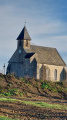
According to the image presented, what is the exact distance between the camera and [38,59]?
69250 millimetres

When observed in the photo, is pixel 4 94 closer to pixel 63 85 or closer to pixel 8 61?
pixel 63 85

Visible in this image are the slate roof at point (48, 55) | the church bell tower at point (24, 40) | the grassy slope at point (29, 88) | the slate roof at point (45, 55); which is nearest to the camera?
the grassy slope at point (29, 88)

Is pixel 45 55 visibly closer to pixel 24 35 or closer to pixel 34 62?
pixel 34 62

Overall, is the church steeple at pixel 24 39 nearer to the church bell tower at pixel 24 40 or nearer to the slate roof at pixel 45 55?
the church bell tower at pixel 24 40

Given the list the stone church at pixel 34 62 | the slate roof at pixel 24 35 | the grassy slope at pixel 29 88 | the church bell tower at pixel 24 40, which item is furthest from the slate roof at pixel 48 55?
the grassy slope at pixel 29 88

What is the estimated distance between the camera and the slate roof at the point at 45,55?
70556 mm

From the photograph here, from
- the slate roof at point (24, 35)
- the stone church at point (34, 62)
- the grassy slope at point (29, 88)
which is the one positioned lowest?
the stone church at point (34, 62)

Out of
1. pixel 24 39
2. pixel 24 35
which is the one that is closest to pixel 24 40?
pixel 24 39

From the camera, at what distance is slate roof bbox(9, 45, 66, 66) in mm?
70556

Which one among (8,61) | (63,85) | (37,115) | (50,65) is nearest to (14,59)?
(8,61)

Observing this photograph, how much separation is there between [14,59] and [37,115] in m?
57.0

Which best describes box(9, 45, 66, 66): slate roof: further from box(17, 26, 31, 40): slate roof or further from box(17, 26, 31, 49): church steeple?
box(17, 26, 31, 40): slate roof

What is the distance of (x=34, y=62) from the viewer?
223 ft

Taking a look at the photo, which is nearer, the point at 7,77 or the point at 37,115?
the point at 37,115
